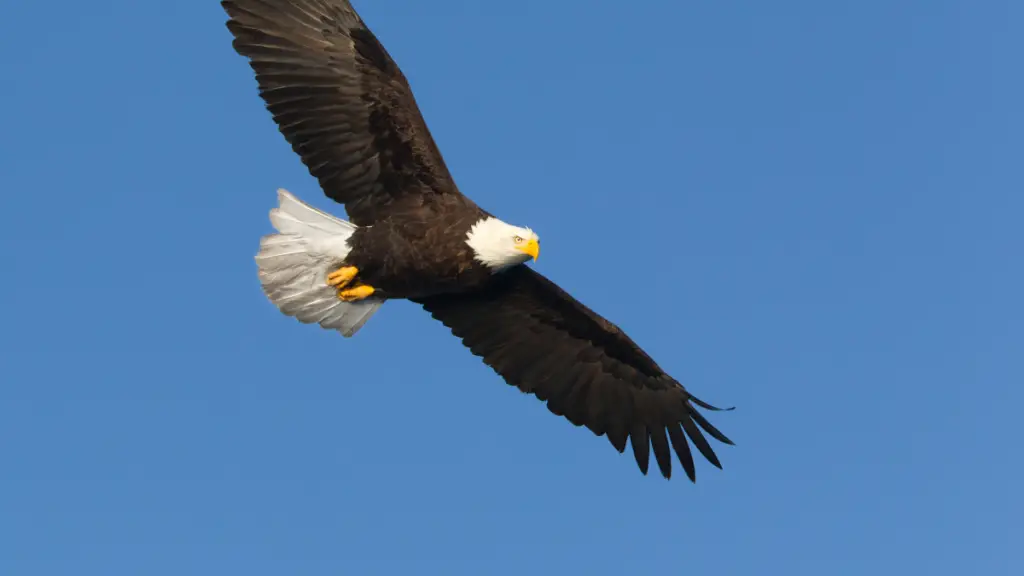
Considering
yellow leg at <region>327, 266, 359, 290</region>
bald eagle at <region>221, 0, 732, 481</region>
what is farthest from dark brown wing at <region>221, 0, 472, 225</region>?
yellow leg at <region>327, 266, 359, 290</region>

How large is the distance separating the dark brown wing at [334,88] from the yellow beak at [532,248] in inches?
25.0

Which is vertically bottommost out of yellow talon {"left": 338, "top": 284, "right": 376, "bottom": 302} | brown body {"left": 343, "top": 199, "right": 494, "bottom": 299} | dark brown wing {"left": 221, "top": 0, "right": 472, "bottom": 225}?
yellow talon {"left": 338, "top": 284, "right": 376, "bottom": 302}

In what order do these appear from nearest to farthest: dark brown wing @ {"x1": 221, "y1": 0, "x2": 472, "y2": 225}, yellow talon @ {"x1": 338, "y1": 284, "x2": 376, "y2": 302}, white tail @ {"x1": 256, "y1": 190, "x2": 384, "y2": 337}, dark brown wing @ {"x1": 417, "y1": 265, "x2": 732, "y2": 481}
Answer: dark brown wing @ {"x1": 221, "y1": 0, "x2": 472, "y2": 225} → white tail @ {"x1": 256, "y1": 190, "x2": 384, "y2": 337} → yellow talon @ {"x1": 338, "y1": 284, "x2": 376, "y2": 302} → dark brown wing @ {"x1": 417, "y1": 265, "x2": 732, "y2": 481}

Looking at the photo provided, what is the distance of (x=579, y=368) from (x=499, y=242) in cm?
172

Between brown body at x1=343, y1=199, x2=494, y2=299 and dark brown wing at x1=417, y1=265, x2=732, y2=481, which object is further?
dark brown wing at x1=417, y1=265, x2=732, y2=481

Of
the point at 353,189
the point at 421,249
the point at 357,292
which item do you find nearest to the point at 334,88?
the point at 353,189

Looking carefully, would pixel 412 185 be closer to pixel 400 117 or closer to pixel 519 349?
pixel 400 117

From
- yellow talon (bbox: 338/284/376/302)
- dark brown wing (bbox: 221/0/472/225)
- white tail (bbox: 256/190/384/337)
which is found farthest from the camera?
yellow talon (bbox: 338/284/376/302)

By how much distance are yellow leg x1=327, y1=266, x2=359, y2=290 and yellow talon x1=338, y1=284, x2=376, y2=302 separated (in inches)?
2.8

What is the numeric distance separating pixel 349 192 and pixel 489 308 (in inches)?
62.6

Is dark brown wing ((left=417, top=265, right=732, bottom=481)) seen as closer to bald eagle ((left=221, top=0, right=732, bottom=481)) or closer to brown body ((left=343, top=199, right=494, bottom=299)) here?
bald eagle ((left=221, top=0, right=732, bottom=481))

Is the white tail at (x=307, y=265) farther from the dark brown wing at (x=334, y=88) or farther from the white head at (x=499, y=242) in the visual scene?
the white head at (x=499, y=242)

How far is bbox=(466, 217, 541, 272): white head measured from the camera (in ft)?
34.5

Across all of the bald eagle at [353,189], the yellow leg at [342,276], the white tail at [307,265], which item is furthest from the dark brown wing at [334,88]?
the yellow leg at [342,276]
